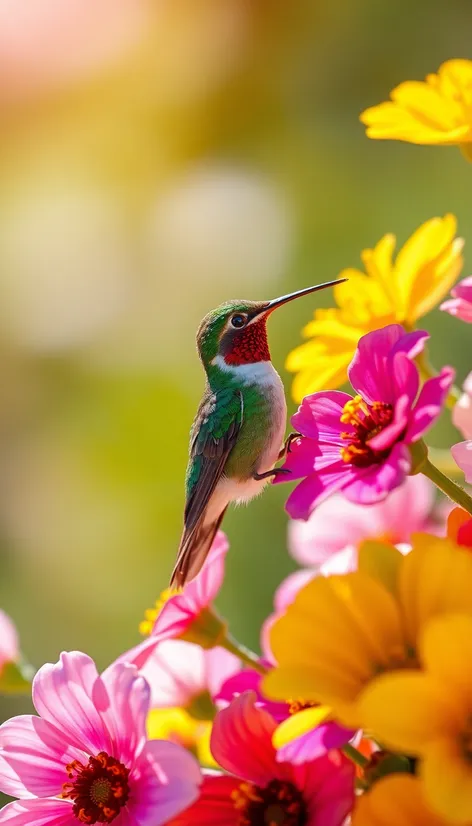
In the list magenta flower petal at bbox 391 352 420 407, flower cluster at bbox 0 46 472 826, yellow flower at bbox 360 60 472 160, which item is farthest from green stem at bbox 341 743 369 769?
yellow flower at bbox 360 60 472 160

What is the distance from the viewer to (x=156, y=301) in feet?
6.37

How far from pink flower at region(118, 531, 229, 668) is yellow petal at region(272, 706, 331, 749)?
0.34 ft

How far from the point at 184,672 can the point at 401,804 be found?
20 centimetres

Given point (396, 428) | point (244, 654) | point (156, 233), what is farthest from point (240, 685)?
point (156, 233)

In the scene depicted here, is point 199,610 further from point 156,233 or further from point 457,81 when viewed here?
point 156,233

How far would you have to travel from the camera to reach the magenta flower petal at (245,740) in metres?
0.29

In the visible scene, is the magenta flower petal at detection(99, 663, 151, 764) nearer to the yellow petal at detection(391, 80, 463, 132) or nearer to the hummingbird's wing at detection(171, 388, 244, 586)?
the hummingbird's wing at detection(171, 388, 244, 586)

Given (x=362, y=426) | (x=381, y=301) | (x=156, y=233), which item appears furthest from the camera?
(x=156, y=233)

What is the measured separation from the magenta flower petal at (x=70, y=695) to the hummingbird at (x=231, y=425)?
0.09m

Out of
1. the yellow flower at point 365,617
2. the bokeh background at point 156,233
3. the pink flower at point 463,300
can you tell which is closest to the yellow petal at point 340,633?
the yellow flower at point 365,617

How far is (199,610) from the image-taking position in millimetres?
389

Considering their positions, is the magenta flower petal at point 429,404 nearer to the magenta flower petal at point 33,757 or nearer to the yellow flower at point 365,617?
the yellow flower at point 365,617

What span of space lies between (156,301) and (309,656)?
5.63 ft

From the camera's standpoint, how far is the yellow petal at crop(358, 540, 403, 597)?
266 mm
